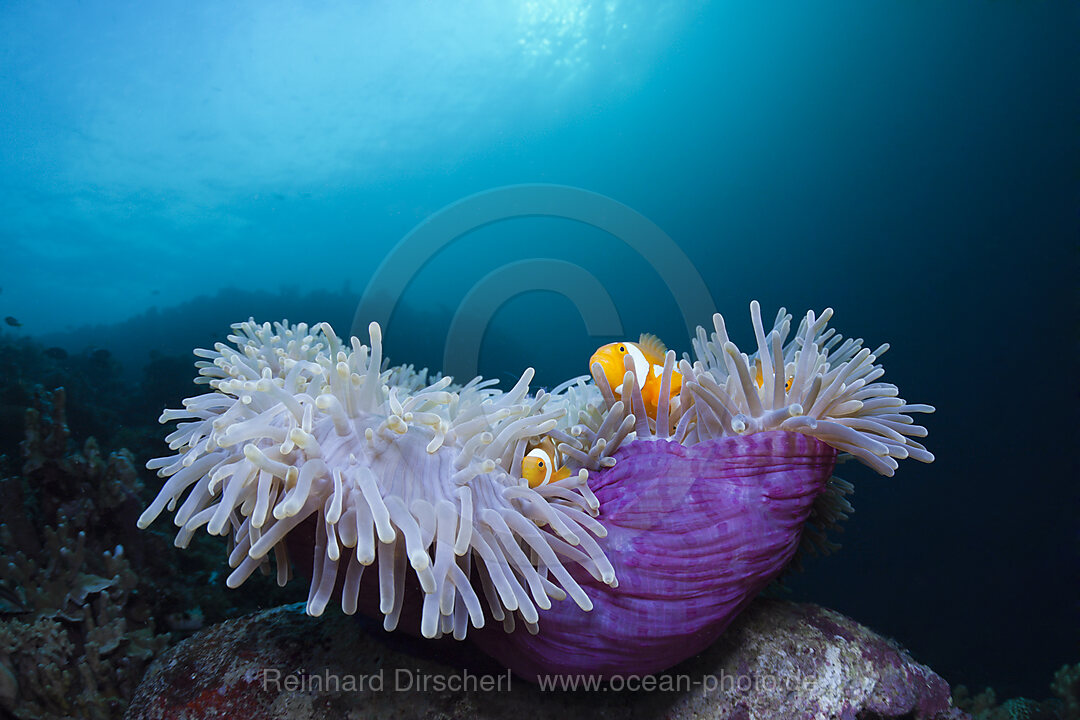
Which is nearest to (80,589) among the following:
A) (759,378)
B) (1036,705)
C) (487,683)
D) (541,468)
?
(487,683)

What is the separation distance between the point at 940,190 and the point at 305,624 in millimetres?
22104

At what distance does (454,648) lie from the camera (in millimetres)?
1446

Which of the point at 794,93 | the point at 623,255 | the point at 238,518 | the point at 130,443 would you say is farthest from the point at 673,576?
the point at 623,255

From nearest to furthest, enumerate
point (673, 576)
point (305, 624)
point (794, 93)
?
point (673, 576)
point (305, 624)
point (794, 93)

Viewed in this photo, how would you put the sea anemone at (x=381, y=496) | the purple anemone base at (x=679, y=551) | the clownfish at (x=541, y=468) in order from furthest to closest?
the clownfish at (x=541, y=468) → the purple anemone base at (x=679, y=551) → the sea anemone at (x=381, y=496)

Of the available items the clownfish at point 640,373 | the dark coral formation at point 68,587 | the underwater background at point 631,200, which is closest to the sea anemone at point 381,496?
the clownfish at point 640,373

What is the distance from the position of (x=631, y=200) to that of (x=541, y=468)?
32040 millimetres

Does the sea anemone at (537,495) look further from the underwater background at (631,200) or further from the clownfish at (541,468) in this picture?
the underwater background at (631,200)

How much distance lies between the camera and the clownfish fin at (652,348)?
176cm

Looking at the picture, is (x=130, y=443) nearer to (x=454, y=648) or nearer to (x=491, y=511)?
(x=454, y=648)

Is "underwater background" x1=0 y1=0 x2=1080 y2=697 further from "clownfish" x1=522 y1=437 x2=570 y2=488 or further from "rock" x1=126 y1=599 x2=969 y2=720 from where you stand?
"clownfish" x1=522 y1=437 x2=570 y2=488

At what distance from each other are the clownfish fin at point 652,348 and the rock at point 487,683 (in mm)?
915

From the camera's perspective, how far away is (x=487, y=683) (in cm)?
142

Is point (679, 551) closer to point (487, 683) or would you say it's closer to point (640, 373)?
point (640, 373)
